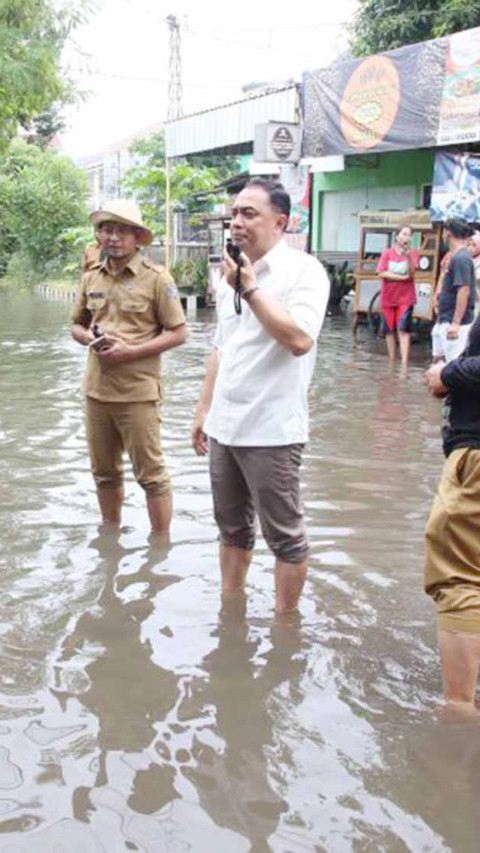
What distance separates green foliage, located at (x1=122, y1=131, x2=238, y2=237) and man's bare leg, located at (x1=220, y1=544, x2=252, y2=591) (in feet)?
50.6

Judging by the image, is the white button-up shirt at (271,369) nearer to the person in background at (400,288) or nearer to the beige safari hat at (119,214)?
the beige safari hat at (119,214)

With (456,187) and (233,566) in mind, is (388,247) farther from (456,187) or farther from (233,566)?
(233,566)

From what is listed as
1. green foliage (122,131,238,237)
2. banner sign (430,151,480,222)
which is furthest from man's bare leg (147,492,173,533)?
green foliage (122,131,238,237)

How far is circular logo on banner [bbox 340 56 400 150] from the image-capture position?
12.6 metres

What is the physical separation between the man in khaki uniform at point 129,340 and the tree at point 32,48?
22.5 feet

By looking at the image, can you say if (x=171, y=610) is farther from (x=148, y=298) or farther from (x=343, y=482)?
(x=343, y=482)

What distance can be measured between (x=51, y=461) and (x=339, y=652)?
3.59 meters

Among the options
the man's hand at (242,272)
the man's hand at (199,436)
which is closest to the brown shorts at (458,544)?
the man's hand at (242,272)

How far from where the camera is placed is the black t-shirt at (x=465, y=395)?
2816 millimetres

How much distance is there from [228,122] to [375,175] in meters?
3.23

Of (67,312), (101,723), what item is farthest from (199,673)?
(67,312)

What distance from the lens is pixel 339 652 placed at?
3602mm

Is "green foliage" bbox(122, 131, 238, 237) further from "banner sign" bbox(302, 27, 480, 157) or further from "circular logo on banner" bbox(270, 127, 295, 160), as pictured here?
"banner sign" bbox(302, 27, 480, 157)

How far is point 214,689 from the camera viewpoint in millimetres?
3283
